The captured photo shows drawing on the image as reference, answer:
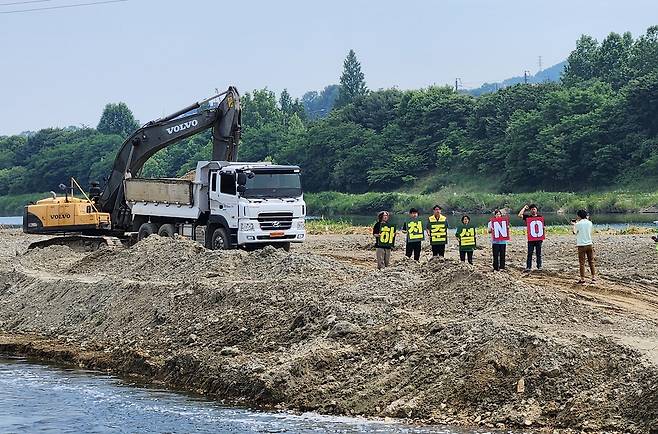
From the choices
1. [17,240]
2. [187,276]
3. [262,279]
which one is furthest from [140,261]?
[17,240]

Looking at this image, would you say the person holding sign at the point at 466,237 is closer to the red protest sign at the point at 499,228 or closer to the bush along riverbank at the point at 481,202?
the red protest sign at the point at 499,228

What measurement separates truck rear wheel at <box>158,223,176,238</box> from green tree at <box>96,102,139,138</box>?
162916 millimetres

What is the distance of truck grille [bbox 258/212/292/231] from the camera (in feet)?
102

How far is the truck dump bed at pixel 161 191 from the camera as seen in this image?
3350 centimetres

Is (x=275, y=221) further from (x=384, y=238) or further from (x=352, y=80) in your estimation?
(x=352, y=80)

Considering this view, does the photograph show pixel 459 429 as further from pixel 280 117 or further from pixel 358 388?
pixel 280 117

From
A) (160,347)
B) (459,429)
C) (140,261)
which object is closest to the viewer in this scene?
(459,429)

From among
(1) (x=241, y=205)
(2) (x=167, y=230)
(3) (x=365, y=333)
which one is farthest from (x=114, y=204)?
(3) (x=365, y=333)

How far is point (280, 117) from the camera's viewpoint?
16000cm

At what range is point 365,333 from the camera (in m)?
19.2

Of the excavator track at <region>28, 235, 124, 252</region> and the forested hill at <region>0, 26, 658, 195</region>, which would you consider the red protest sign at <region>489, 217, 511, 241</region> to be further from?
the forested hill at <region>0, 26, 658, 195</region>

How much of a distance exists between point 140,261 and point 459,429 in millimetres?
15126

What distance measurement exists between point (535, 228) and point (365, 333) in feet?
34.9

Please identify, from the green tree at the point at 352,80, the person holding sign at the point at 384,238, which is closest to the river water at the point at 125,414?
the person holding sign at the point at 384,238
